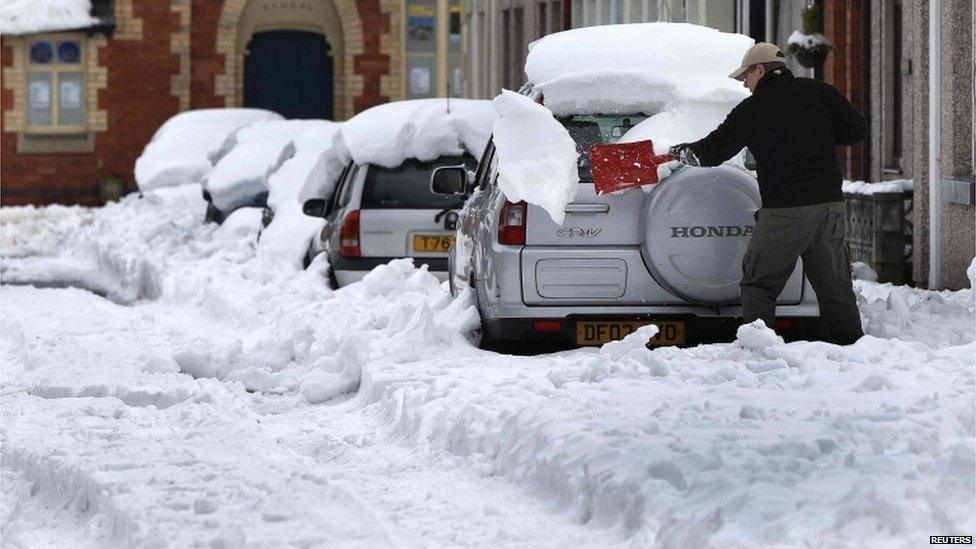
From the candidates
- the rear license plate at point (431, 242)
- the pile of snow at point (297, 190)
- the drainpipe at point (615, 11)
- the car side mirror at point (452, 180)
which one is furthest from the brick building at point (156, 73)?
the car side mirror at point (452, 180)

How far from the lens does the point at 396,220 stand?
54.6ft

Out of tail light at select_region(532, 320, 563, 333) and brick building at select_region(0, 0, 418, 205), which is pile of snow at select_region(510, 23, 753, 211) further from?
brick building at select_region(0, 0, 418, 205)

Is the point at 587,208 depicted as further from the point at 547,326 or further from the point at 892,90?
the point at 892,90

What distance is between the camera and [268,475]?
834 cm

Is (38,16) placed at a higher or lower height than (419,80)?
higher

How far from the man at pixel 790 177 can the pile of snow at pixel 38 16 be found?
124ft

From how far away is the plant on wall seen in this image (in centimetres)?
2039

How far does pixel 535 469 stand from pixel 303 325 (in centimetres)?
642

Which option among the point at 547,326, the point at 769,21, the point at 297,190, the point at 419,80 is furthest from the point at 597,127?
the point at 419,80

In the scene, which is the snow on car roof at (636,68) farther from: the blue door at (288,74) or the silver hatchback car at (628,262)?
the blue door at (288,74)

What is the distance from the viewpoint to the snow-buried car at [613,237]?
11188 mm

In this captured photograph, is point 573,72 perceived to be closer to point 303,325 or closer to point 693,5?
point 303,325

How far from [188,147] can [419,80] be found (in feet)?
51.0

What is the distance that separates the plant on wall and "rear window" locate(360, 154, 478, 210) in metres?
5.03
